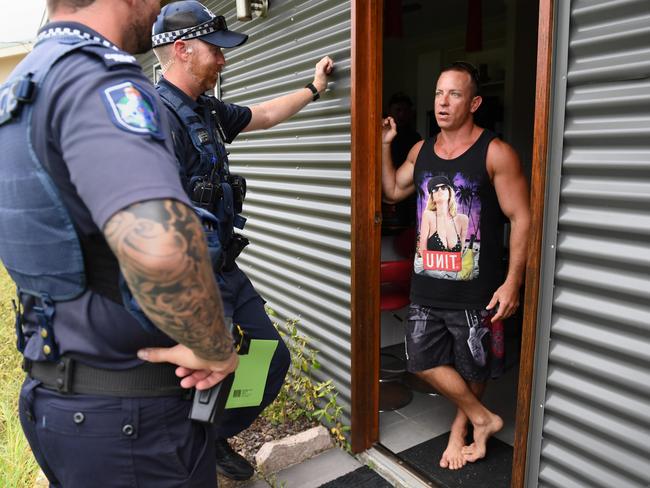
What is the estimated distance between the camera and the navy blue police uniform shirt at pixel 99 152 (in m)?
1.09

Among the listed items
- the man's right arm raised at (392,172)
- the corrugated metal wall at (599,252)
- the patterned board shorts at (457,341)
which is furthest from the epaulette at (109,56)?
the patterned board shorts at (457,341)

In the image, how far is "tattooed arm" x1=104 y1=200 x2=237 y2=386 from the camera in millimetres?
1084

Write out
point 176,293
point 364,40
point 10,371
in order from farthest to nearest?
point 10,371 < point 364,40 < point 176,293

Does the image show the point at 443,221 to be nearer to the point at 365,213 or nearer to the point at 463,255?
the point at 463,255

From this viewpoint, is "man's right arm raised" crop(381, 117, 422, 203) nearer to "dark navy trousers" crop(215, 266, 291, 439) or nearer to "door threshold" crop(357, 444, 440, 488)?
"dark navy trousers" crop(215, 266, 291, 439)

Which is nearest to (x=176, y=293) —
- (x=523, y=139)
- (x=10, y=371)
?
(x=10, y=371)

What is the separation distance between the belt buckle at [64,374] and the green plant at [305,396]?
2002mm

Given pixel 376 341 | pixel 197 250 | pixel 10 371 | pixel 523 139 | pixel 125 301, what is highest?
pixel 523 139

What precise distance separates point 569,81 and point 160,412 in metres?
1.66

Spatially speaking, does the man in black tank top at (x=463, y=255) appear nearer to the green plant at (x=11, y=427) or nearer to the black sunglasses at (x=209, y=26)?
the black sunglasses at (x=209, y=26)

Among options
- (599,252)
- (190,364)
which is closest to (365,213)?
(599,252)

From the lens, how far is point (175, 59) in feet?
8.26

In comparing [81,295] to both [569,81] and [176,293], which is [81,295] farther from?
[569,81]

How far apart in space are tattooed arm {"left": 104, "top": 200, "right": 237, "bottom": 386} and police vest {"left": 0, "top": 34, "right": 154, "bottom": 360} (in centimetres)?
25
